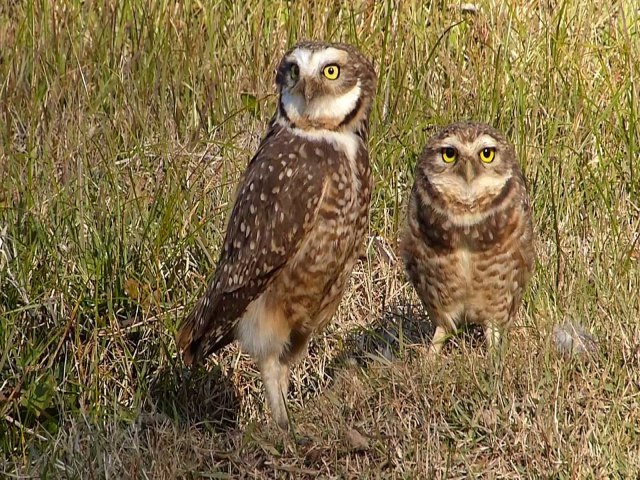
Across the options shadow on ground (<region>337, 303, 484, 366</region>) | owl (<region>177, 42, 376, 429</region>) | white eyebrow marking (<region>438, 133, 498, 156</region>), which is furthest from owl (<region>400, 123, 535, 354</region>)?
owl (<region>177, 42, 376, 429</region>)

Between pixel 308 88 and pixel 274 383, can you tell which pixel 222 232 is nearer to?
pixel 274 383

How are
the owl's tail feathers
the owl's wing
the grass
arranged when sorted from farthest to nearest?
the owl's tail feathers → the owl's wing → the grass

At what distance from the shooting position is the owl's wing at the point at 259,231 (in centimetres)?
423

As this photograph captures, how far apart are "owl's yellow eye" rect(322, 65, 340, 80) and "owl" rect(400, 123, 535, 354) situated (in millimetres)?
589

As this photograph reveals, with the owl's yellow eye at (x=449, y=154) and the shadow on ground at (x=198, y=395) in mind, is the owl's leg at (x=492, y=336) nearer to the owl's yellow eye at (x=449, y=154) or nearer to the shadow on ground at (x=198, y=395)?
the owl's yellow eye at (x=449, y=154)

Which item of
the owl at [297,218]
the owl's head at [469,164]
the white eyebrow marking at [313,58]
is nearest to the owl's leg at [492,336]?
the owl's head at [469,164]

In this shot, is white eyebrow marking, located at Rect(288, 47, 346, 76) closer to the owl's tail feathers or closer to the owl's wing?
the owl's wing

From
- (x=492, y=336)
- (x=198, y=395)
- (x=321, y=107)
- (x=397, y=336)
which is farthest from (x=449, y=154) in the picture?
(x=198, y=395)

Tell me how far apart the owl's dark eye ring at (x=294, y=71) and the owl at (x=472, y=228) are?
708 mm

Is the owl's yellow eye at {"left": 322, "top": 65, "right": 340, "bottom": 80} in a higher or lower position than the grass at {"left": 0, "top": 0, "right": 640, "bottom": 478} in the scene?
higher

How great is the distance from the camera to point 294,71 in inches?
168

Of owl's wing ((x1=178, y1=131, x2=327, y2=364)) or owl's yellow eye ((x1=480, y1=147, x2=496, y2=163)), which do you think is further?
owl's yellow eye ((x1=480, y1=147, x2=496, y2=163))

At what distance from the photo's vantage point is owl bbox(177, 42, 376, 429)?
13.9 ft

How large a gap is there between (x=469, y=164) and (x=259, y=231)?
88 centimetres
